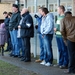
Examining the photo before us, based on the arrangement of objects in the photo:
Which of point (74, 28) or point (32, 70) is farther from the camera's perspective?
point (32, 70)

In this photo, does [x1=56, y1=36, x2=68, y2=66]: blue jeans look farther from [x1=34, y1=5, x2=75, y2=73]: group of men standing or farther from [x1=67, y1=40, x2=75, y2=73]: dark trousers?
[x1=67, y1=40, x2=75, y2=73]: dark trousers

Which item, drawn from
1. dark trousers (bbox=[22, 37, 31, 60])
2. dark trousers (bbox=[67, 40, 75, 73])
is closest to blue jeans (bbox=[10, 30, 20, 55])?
dark trousers (bbox=[22, 37, 31, 60])

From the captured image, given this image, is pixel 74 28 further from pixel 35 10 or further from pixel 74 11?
pixel 35 10

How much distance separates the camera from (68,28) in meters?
8.62

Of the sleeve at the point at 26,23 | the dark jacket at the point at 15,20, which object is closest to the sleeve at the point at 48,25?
the sleeve at the point at 26,23

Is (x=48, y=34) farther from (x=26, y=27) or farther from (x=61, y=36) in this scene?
(x=26, y=27)

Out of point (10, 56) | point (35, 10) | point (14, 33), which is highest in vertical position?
point (35, 10)

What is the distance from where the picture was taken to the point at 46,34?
994 cm

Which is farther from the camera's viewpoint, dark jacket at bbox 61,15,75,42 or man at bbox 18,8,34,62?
man at bbox 18,8,34,62

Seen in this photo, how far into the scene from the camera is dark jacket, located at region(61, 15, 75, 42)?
8.59 m

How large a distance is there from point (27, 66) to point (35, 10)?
11.0ft

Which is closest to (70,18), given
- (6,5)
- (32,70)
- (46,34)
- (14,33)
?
(46,34)

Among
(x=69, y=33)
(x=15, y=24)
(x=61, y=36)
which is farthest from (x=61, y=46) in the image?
(x=15, y=24)

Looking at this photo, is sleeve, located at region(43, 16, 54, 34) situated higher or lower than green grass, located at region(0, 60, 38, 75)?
higher
